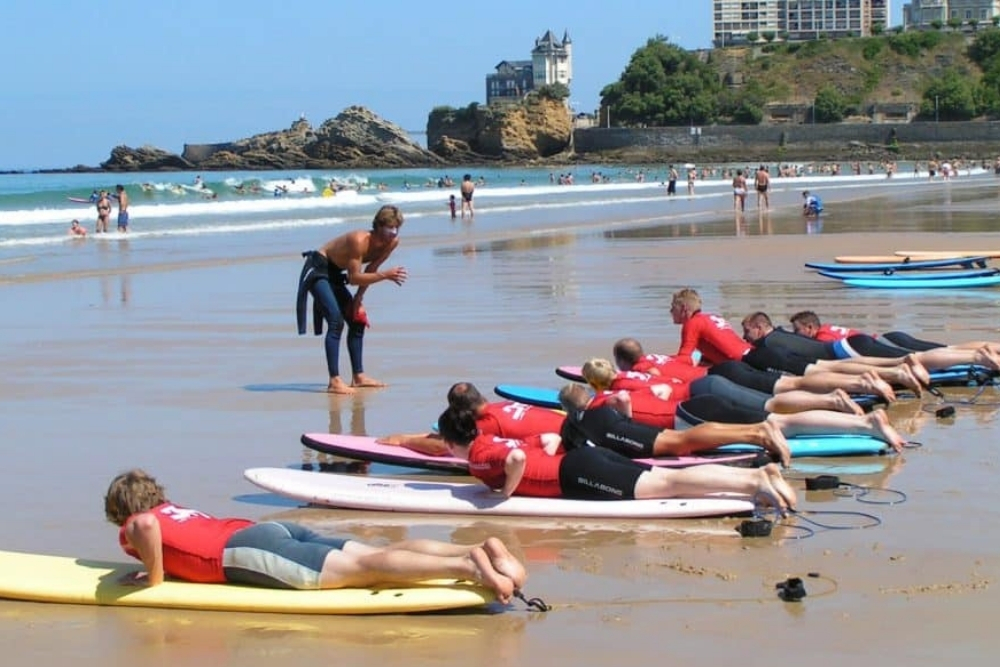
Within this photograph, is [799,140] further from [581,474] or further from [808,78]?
[581,474]

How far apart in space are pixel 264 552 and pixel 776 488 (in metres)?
2.37

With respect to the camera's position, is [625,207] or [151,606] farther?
[625,207]

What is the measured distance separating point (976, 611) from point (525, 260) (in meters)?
17.5

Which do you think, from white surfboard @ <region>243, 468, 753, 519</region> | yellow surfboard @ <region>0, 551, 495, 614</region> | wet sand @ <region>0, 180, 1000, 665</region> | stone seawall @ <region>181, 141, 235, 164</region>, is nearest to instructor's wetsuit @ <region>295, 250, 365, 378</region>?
wet sand @ <region>0, 180, 1000, 665</region>

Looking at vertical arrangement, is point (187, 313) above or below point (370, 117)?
below

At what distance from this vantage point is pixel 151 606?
18.1 feet

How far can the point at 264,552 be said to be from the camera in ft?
18.2

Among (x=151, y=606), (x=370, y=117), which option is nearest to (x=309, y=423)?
(x=151, y=606)

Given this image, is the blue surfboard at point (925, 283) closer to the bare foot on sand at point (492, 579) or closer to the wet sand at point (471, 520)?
the wet sand at point (471, 520)

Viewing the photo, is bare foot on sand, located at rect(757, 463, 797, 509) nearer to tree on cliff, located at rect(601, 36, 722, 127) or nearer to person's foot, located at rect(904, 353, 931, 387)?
person's foot, located at rect(904, 353, 931, 387)

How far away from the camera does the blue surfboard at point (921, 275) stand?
1625cm

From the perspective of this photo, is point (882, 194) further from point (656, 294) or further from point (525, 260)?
point (656, 294)

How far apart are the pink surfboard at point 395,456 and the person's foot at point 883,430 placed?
0.80 m

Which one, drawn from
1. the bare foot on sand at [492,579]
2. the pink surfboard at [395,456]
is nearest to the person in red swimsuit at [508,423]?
the pink surfboard at [395,456]
